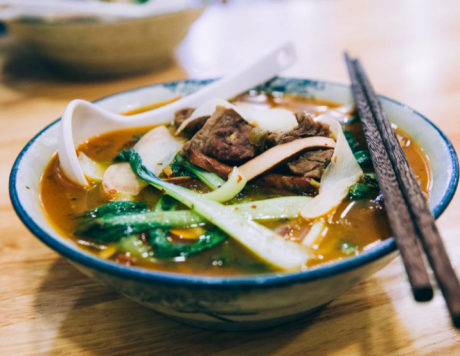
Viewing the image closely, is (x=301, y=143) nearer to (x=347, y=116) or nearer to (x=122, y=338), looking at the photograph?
(x=347, y=116)

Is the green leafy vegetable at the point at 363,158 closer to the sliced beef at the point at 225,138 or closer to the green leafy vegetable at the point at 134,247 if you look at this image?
the sliced beef at the point at 225,138

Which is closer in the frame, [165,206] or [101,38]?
[165,206]

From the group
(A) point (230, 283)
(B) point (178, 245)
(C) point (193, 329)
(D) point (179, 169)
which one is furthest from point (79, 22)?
(A) point (230, 283)

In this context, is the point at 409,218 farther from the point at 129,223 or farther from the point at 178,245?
the point at 129,223

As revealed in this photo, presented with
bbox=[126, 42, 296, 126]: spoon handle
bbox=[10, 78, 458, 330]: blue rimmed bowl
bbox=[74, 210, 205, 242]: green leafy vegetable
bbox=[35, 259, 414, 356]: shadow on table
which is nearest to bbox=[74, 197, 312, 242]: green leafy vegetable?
bbox=[74, 210, 205, 242]: green leafy vegetable

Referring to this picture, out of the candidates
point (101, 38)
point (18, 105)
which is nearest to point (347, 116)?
point (101, 38)
